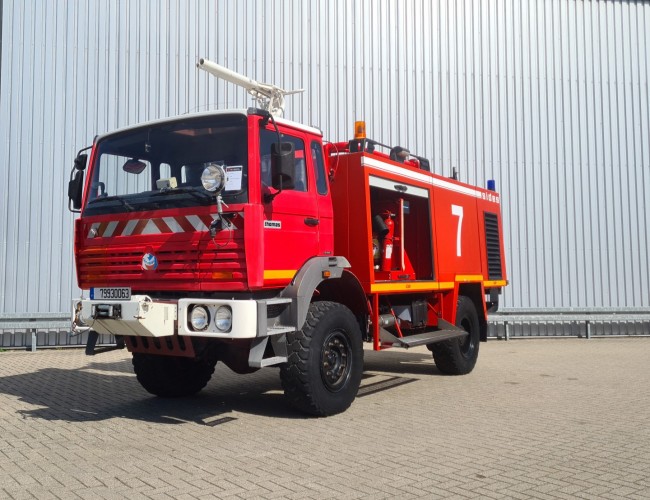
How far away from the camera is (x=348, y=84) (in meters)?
14.0

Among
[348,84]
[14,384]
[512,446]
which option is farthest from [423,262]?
[348,84]

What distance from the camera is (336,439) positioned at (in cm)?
544

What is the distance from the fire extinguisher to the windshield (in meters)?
2.66

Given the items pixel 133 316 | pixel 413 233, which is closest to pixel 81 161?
pixel 133 316

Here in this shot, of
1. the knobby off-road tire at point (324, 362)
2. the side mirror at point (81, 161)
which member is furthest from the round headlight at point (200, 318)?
the side mirror at point (81, 161)

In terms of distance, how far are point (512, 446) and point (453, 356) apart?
3.84 m

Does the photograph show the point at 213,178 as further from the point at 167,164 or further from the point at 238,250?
the point at 167,164

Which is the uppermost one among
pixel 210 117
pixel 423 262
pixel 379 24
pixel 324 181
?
pixel 379 24

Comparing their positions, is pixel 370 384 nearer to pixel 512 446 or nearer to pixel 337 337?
pixel 337 337

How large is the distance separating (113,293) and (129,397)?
212cm

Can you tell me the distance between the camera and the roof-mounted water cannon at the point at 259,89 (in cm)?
706

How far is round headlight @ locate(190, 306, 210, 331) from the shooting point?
17.9ft

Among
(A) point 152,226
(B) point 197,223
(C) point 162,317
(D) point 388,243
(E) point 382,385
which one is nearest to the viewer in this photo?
(C) point 162,317

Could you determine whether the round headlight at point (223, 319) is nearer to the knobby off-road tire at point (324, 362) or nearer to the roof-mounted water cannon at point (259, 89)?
the knobby off-road tire at point (324, 362)
